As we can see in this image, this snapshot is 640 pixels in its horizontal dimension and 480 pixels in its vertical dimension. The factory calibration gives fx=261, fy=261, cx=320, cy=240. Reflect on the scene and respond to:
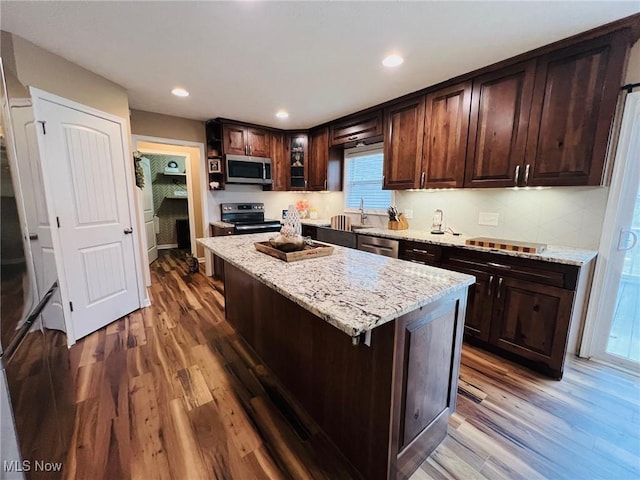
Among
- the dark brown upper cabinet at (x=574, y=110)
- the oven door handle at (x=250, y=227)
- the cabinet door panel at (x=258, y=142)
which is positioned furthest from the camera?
the cabinet door panel at (x=258, y=142)

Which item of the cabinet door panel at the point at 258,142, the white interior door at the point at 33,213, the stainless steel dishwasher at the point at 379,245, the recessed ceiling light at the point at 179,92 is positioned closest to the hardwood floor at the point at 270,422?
the white interior door at the point at 33,213

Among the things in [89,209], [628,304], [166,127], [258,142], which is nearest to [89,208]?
[89,209]

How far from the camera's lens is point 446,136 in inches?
101

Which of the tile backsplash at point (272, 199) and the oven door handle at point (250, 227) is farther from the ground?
the tile backsplash at point (272, 199)

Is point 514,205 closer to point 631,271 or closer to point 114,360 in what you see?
point 631,271

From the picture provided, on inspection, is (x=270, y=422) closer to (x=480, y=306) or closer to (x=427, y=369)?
(x=427, y=369)

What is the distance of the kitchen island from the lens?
1.01 metres

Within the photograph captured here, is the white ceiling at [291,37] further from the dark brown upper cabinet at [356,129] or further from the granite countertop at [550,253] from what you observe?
the granite countertop at [550,253]

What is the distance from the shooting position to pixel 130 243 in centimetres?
292

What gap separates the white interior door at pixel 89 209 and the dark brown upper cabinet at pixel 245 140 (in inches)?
53.1

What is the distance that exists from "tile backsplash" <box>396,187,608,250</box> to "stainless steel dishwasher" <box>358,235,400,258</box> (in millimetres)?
661

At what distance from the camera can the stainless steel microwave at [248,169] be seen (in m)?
3.86

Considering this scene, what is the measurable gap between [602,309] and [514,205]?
1.03 metres

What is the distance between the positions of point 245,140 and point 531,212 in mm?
3668
